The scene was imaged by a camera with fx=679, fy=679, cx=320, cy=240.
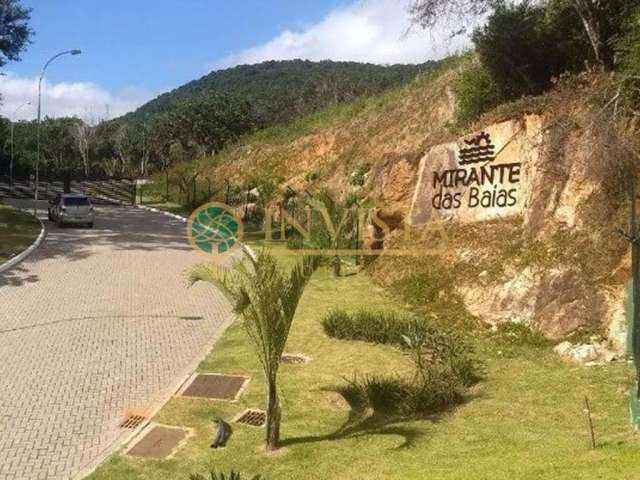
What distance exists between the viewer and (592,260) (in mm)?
12289

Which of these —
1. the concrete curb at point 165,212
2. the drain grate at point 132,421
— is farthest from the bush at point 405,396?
the concrete curb at point 165,212

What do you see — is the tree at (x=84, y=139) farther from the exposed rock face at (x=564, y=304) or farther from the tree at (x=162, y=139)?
the exposed rock face at (x=564, y=304)

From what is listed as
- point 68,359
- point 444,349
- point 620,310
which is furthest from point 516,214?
point 68,359

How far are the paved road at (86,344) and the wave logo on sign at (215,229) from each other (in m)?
1.94

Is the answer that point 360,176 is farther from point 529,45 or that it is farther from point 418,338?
point 418,338

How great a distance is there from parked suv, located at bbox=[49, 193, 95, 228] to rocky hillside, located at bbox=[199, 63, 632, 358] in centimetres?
1492

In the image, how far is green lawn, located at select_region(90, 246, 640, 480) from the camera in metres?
6.92

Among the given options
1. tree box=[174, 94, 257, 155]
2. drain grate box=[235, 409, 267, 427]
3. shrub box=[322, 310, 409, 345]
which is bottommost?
drain grate box=[235, 409, 267, 427]

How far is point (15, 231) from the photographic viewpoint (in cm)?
2720

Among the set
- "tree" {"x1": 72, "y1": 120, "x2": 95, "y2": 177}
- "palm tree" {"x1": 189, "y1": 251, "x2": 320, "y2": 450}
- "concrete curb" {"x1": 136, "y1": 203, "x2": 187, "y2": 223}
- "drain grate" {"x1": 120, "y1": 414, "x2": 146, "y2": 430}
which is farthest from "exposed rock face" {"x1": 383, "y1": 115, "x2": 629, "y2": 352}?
"tree" {"x1": 72, "y1": 120, "x2": 95, "y2": 177}

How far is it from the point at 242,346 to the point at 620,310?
684 cm

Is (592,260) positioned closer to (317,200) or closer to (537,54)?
(537,54)

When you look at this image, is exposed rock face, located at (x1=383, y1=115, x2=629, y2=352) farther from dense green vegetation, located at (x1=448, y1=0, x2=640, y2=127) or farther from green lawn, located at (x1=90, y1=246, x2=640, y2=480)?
dense green vegetation, located at (x1=448, y1=0, x2=640, y2=127)

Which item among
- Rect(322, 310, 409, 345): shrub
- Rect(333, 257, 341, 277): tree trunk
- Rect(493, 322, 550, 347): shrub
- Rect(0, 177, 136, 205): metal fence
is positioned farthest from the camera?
Rect(0, 177, 136, 205): metal fence
